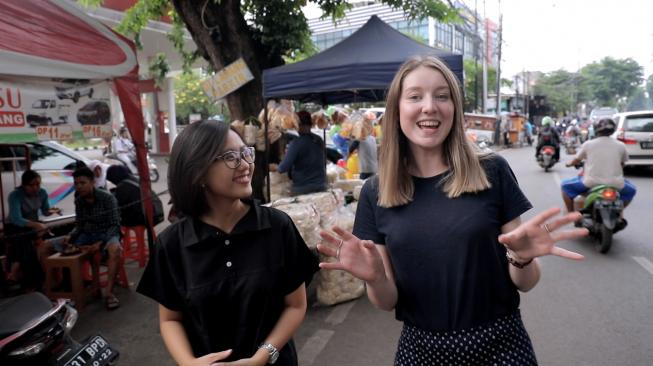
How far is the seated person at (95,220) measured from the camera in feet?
16.2

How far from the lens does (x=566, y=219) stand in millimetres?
1316

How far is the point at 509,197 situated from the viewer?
5.15 ft

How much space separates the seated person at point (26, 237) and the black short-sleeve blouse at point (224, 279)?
3971 mm

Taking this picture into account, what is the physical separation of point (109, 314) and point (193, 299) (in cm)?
352

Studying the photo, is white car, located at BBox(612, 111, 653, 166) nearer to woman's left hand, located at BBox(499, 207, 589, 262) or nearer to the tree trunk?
the tree trunk

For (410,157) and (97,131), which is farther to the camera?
(97,131)

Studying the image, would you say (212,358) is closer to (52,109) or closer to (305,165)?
(52,109)

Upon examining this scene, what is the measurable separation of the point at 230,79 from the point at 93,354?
13.6 feet

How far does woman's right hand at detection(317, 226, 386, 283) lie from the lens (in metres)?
1.58

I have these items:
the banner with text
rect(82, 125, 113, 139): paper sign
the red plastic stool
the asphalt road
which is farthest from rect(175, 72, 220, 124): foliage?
the asphalt road

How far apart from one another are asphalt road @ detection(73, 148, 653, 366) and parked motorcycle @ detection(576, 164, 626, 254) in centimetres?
25

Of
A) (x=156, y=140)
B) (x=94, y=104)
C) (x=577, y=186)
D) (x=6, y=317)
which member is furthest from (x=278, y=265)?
(x=156, y=140)

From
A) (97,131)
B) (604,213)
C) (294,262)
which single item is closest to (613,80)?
(604,213)

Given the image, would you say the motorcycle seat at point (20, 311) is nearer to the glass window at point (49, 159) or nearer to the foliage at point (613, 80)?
the glass window at point (49, 159)
